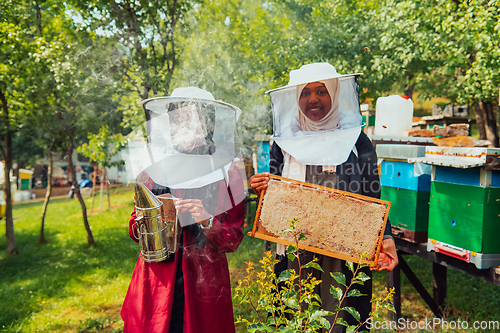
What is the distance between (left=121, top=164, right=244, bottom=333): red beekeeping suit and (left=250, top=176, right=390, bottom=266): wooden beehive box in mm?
198

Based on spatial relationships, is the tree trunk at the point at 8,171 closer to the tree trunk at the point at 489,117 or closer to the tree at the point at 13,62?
the tree at the point at 13,62

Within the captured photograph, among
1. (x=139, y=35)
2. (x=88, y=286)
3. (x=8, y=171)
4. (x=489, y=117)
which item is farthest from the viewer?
(x=489, y=117)

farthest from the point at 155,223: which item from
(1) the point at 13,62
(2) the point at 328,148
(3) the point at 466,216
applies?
(1) the point at 13,62

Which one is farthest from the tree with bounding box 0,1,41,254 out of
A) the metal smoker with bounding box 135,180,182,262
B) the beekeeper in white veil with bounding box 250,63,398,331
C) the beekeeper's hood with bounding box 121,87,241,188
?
the beekeeper in white veil with bounding box 250,63,398,331

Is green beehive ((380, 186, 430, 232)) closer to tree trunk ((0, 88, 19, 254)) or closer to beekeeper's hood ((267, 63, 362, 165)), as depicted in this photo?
beekeeper's hood ((267, 63, 362, 165))

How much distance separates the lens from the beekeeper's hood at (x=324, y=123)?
1.95 metres

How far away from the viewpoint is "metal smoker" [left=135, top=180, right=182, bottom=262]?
155cm

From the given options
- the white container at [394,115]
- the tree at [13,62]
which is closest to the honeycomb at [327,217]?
the white container at [394,115]

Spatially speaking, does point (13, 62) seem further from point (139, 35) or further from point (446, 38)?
point (446, 38)

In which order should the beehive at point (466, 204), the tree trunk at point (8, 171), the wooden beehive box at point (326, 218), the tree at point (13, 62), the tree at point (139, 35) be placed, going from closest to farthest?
1. the wooden beehive box at point (326, 218)
2. the beehive at point (466, 204)
3. the tree at point (139, 35)
4. the tree at point (13, 62)
5. the tree trunk at point (8, 171)

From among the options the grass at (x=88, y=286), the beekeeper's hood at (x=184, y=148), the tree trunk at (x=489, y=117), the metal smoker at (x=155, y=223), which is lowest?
the grass at (x=88, y=286)

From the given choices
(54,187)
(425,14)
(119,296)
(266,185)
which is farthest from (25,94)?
(54,187)

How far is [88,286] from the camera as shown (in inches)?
203

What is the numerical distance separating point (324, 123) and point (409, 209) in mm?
1624
